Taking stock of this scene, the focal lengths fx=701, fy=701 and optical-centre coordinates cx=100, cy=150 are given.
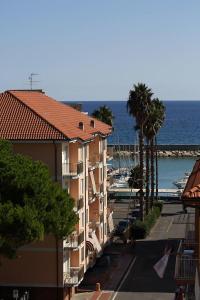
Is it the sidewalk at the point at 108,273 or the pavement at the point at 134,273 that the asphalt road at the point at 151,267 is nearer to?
the pavement at the point at 134,273

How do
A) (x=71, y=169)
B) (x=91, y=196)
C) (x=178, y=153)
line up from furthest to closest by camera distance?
(x=178, y=153) < (x=91, y=196) < (x=71, y=169)

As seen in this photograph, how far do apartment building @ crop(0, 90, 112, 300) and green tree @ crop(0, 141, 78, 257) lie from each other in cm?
423

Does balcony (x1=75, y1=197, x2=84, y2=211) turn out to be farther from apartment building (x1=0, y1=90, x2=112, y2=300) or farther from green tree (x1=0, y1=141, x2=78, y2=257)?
green tree (x1=0, y1=141, x2=78, y2=257)

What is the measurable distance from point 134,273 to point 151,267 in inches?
89.8

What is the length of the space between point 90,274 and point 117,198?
1629 inches

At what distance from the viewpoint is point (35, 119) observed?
4625 cm

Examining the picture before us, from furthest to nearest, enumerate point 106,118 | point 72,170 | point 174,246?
1. point 106,118
2. point 174,246
3. point 72,170

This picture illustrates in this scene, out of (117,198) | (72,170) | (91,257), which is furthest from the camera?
(117,198)

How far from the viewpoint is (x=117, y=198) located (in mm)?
93875

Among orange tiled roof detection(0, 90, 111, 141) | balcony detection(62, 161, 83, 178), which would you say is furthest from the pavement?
orange tiled roof detection(0, 90, 111, 141)

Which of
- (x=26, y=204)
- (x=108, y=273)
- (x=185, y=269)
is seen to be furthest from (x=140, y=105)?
(x=185, y=269)

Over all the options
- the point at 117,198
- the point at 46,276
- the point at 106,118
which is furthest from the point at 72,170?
the point at 117,198

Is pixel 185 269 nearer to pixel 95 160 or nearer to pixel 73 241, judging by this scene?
pixel 73 241

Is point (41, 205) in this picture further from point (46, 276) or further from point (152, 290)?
point (152, 290)
